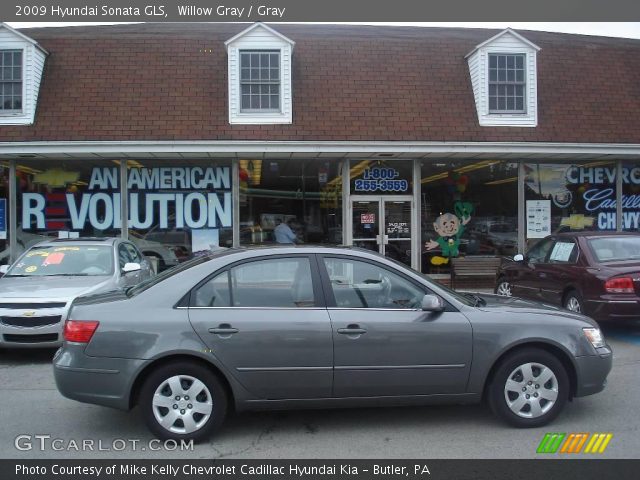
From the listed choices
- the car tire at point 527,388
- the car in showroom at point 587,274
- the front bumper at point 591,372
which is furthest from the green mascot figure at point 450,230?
the car tire at point 527,388

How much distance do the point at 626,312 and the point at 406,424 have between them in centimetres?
459

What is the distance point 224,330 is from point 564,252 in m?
6.63

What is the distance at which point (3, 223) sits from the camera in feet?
43.2

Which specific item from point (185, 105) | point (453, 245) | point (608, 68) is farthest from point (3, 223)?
point (608, 68)

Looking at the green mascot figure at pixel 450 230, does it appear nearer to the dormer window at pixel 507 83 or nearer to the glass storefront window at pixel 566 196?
the glass storefront window at pixel 566 196

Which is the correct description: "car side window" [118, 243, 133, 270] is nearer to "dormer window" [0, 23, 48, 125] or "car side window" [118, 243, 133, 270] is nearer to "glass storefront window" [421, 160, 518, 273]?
"dormer window" [0, 23, 48, 125]

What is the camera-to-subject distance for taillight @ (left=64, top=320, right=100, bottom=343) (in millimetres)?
4684

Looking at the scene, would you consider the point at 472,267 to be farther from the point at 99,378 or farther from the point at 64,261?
the point at 99,378

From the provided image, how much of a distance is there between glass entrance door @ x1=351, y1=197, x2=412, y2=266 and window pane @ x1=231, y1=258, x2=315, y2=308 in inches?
343

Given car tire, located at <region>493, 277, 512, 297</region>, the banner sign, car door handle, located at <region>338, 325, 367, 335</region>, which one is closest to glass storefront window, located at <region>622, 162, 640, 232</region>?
car tire, located at <region>493, 277, 512, 297</region>

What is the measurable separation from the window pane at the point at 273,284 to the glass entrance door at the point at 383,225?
8.71 meters

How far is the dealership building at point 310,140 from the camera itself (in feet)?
41.6

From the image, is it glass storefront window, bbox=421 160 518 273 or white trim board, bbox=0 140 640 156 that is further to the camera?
glass storefront window, bbox=421 160 518 273

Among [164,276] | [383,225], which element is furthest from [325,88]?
[164,276]
